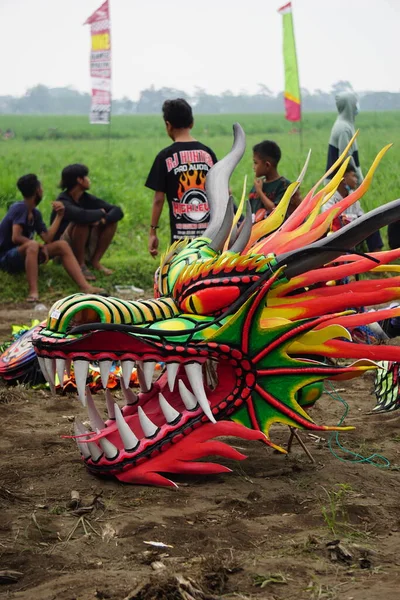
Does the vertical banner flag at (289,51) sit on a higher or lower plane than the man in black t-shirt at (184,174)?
higher

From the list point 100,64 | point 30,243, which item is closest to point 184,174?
point 30,243

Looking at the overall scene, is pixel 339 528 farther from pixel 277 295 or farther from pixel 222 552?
pixel 277 295

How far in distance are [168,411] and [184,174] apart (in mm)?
3174

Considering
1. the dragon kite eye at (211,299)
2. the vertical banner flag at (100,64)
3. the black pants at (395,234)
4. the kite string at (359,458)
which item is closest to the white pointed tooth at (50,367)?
the dragon kite eye at (211,299)

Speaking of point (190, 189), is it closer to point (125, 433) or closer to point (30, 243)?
point (30, 243)

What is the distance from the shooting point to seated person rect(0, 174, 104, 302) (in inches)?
349

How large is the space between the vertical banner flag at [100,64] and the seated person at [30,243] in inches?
239

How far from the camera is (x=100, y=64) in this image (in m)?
15.2

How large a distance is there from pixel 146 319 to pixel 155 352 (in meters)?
0.20

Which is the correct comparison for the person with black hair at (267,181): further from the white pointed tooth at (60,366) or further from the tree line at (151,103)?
the tree line at (151,103)

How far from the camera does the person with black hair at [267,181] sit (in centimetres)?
735

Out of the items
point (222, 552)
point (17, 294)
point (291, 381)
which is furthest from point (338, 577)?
point (17, 294)

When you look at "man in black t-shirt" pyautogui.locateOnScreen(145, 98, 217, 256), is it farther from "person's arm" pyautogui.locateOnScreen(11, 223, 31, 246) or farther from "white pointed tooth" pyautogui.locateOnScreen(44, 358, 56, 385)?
"white pointed tooth" pyautogui.locateOnScreen(44, 358, 56, 385)

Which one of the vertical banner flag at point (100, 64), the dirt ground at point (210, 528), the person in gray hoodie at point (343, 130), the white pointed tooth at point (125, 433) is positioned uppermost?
the vertical banner flag at point (100, 64)
